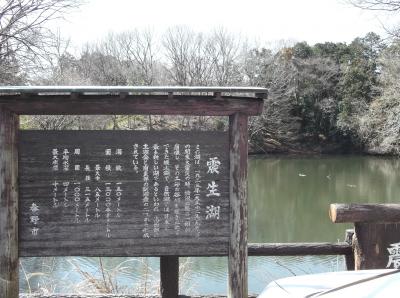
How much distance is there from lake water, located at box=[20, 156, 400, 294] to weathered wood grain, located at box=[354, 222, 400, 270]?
1380 mm

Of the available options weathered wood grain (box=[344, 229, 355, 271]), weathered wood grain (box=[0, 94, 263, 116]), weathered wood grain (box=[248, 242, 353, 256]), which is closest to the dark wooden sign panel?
weathered wood grain (box=[0, 94, 263, 116])

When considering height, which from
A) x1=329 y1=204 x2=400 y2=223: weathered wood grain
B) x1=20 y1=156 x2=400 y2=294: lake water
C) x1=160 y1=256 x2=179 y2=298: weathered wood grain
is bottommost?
x1=20 y1=156 x2=400 y2=294: lake water

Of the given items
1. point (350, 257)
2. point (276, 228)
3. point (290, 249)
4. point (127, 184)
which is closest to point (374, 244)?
point (350, 257)

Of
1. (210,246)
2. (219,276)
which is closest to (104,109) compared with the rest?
(210,246)

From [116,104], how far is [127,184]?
20.8 inches

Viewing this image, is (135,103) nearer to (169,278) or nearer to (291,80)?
(169,278)

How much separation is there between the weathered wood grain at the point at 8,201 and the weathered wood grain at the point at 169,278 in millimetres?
1036

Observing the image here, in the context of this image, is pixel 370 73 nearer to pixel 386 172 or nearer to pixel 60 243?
pixel 386 172

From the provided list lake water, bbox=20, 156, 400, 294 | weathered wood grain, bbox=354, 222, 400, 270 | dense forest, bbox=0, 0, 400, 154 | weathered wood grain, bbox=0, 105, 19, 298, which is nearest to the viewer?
weathered wood grain, bbox=0, 105, 19, 298

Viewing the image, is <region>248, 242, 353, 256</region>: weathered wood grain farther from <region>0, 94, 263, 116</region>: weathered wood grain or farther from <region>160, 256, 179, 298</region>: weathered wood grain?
<region>0, 94, 263, 116</region>: weathered wood grain

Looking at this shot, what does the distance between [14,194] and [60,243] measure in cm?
44

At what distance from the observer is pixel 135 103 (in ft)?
10.5

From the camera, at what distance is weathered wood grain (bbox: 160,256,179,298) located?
363 centimetres

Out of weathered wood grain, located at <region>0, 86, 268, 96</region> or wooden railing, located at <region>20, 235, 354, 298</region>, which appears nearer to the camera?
weathered wood grain, located at <region>0, 86, 268, 96</region>
